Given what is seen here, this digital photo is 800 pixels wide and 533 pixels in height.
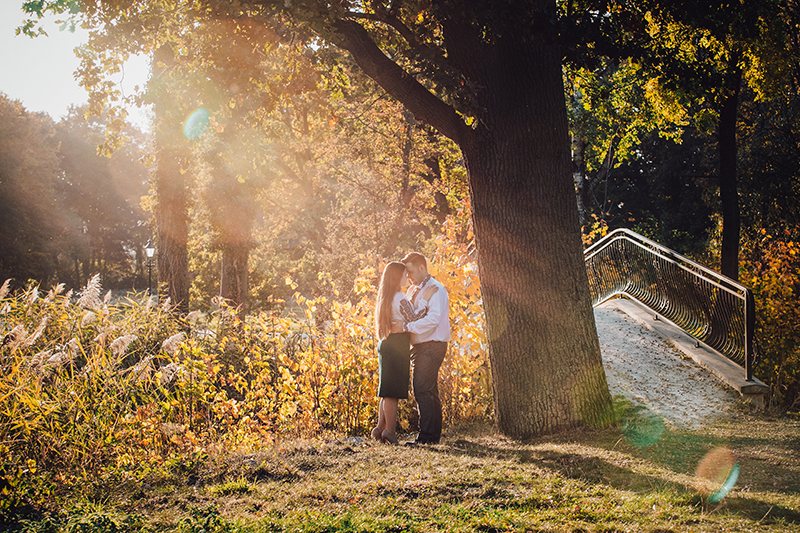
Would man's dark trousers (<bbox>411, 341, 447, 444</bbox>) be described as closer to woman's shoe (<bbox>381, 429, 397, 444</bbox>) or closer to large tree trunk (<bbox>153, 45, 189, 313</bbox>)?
woman's shoe (<bbox>381, 429, 397, 444</bbox>)

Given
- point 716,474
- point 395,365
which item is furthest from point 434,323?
point 716,474

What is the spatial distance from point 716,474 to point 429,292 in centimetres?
283

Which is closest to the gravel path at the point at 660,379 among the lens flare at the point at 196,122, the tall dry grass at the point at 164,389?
the tall dry grass at the point at 164,389

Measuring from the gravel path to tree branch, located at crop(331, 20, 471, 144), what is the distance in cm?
397

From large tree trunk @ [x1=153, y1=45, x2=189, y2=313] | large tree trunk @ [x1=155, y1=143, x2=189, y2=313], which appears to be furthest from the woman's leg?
large tree trunk @ [x1=155, y1=143, x2=189, y2=313]

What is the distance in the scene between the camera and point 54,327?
7453mm

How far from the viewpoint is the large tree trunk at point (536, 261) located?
5195 millimetres

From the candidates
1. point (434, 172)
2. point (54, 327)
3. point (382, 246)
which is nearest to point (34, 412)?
point (54, 327)

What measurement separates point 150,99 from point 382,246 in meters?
11.4

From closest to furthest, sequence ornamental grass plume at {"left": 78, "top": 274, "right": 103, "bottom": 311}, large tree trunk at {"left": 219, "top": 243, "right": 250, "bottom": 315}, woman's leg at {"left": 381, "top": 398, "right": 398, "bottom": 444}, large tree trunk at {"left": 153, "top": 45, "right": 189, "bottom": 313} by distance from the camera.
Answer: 1. woman's leg at {"left": 381, "top": 398, "right": 398, "bottom": 444}
2. ornamental grass plume at {"left": 78, "top": 274, "right": 103, "bottom": 311}
3. large tree trunk at {"left": 153, "top": 45, "right": 189, "bottom": 313}
4. large tree trunk at {"left": 219, "top": 243, "right": 250, "bottom": 315}

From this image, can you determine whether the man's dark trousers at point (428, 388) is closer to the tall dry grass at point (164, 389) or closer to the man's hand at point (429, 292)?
the man's hand at point (429, 292)

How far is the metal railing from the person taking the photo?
7082mm

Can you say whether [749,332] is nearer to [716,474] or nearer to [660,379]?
[660,379]

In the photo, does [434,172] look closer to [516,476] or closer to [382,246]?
[382,246]
